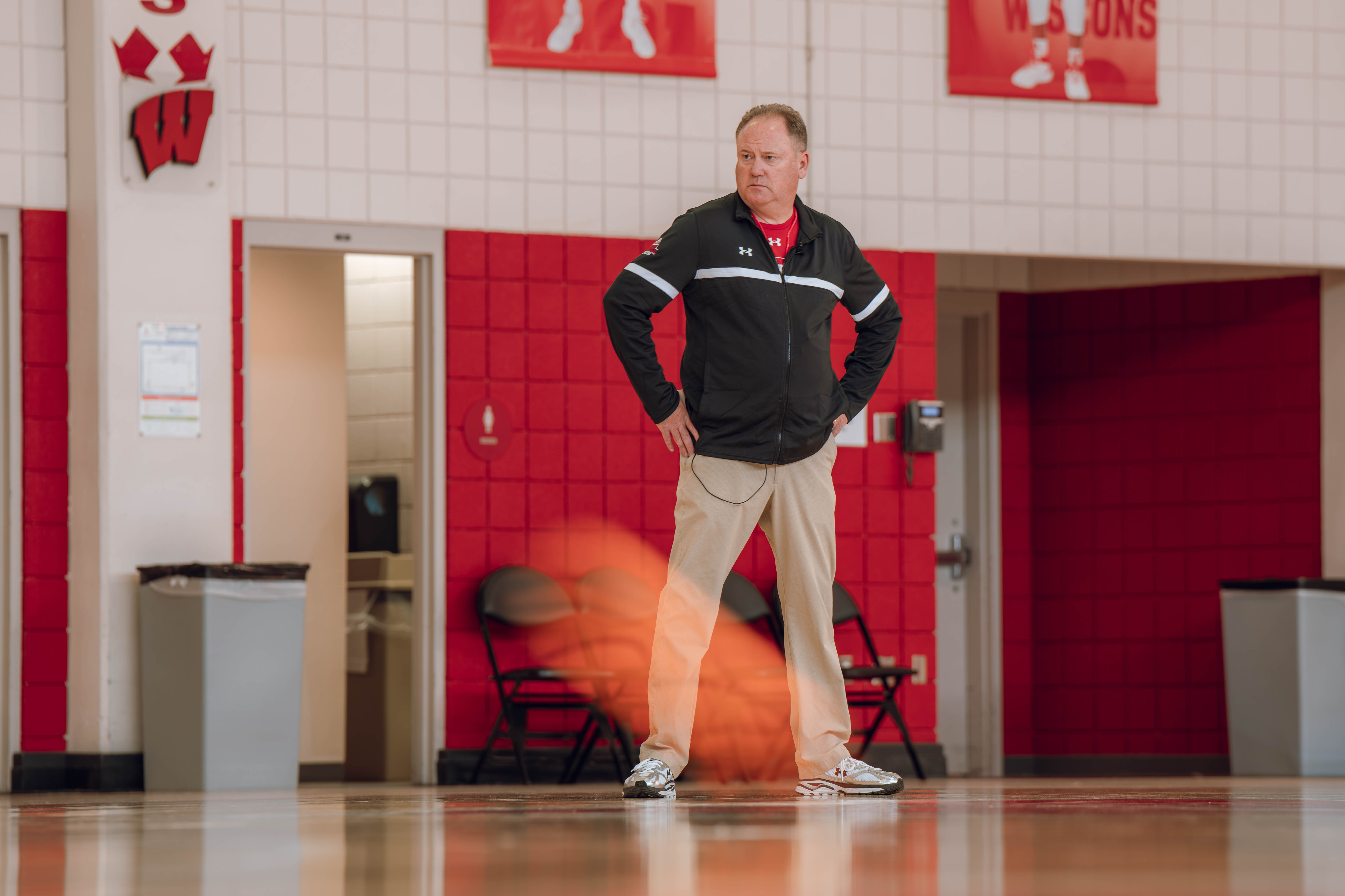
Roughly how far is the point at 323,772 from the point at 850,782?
3.91 metres

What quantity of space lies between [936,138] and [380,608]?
2967 mm

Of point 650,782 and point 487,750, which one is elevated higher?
point 650,782

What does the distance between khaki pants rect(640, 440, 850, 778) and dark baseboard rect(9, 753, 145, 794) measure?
2.56 m

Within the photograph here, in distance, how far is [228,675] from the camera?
202 inches

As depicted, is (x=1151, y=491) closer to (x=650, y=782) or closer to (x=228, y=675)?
(x=228, y=675)

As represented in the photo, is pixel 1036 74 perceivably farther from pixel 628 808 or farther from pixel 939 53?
pixel 628 808

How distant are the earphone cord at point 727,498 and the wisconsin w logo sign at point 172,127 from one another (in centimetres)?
276

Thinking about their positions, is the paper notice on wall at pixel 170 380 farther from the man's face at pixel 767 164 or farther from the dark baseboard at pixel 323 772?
the man's face at pixel 767 164

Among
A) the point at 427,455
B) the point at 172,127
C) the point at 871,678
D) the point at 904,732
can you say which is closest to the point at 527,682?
the point at 427,455

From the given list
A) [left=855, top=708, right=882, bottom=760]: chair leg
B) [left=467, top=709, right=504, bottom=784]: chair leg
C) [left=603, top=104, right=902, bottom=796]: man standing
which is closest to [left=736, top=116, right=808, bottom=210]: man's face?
[left=603, top=104, right=902, bottom=796]: man standing

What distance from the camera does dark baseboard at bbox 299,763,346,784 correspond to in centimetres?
683

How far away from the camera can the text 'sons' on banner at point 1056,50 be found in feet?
20.5

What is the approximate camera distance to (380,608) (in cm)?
670

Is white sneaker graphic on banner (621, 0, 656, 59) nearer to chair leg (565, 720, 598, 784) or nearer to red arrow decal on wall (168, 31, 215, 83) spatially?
red arrow decal on wall (168, 31, 215, 83)
